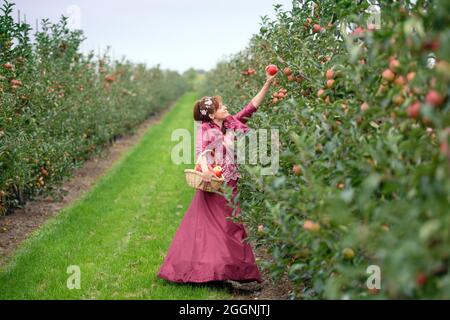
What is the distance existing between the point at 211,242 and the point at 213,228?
5.2 inches

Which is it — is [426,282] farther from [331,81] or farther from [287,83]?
[287,83]

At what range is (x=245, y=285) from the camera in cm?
492

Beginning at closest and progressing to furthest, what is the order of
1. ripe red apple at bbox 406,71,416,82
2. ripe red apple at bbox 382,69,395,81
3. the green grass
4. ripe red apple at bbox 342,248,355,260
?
ripe red apple at bbox 406,71,416,82 < ripe red apple at bbox 382,69,395,81 < ripe red apple at bbox 342,248,355,260 < the green grass

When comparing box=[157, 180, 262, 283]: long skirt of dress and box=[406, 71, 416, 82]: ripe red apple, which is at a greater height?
box=[406, 71, 416, 82]: ripe red apple

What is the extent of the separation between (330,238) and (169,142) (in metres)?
13.4

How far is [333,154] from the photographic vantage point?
3127 millimetres

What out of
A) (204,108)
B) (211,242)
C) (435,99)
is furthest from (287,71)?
(435,99)

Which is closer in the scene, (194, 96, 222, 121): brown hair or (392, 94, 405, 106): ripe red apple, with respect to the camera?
(392, 94, 405, 106): ripe red apple

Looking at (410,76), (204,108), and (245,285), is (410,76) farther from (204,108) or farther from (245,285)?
(245,285)

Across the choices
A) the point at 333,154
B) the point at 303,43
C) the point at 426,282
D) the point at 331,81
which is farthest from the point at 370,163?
the point at 303,43

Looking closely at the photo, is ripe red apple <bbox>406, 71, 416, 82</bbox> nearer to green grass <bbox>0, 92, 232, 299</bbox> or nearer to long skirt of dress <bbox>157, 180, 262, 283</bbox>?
long skirt of dress <bbox>157, 180, 262, 283</bbox>

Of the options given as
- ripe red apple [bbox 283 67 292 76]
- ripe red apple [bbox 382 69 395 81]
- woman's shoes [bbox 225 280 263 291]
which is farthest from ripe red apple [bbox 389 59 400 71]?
woman's shoes [bbox 225 280 263 291]

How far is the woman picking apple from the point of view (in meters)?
4.56

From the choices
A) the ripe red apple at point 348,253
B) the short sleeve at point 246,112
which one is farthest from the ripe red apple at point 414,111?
the short sleeve at point 246,112
